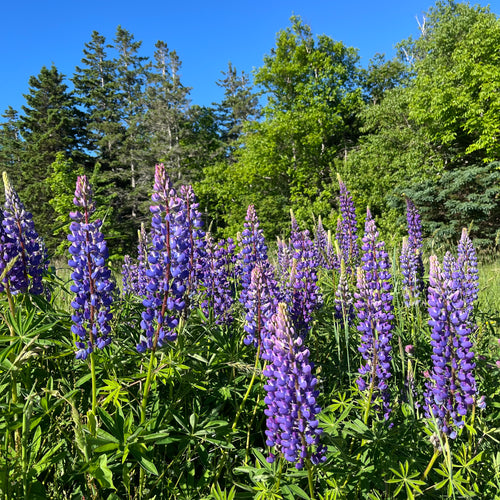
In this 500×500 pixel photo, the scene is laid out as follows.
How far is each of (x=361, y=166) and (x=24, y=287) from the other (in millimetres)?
18768

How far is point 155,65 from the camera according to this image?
31391 mm

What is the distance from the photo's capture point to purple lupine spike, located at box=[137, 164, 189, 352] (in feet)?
5.64

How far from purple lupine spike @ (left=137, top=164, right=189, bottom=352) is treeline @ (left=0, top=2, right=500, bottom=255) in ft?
23.1

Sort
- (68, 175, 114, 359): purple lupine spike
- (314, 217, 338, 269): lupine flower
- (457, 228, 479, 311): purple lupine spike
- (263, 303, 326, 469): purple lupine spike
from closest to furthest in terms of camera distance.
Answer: (263, 303, 326, 469): purple lupine spike → (68, 175, 114, 359): purple lupine spike → (457, 228, 479, 311): purple lupine spike → (314, 217, 338, 269): lupine flower

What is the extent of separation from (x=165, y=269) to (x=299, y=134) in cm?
2193

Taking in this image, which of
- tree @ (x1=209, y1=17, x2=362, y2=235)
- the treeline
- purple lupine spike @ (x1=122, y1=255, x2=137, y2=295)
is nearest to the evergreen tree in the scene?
the treeline

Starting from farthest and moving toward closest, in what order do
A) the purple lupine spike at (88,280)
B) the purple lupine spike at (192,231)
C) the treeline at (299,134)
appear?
the treeline at (299,134) < the purple lupine spike at (192,231) < the purple lupine spike at (88,280)

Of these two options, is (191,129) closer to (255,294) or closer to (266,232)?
(266,232)

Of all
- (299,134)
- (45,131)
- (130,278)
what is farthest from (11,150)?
(130,278)

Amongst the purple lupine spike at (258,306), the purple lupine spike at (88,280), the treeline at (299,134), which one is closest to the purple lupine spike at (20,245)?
the purple lupine spike at (88,280)

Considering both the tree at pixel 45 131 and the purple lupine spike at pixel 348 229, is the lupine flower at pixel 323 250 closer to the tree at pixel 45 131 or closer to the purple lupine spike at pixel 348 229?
the purple lupine spike at pixel 348 229

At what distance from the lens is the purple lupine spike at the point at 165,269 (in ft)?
5.64

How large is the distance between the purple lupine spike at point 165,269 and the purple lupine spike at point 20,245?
0.77 meters

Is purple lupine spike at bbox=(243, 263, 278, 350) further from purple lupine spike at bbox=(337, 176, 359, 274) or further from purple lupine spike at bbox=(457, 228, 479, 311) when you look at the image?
purple lupine spike at bbox=(337, 176, 359, 274)
